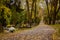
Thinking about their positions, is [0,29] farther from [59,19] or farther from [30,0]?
[59,19]

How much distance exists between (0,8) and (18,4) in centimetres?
1249

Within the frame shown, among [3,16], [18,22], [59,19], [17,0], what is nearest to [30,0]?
[17,0]

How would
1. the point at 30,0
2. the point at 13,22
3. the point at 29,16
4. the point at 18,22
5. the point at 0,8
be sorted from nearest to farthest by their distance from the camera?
the point at 0,8 < the point at 13,22 < the point at 18,22 < the point at 30,0 < the point at 29,16

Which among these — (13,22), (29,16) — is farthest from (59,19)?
(13,22)

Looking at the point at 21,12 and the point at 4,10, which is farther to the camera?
the point at 21,12

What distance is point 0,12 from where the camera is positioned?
1836 cm

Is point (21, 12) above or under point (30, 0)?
under

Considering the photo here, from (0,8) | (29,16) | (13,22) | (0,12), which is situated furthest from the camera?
(29,16)

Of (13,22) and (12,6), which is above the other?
(12,6)

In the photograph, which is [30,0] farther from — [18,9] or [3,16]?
[3,16]

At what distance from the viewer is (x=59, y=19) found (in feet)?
119

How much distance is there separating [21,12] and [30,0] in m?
3.81

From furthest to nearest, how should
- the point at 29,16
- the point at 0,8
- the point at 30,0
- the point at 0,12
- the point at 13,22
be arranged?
the point at 29,16, the point at 30,0, the point at 13,22, the point at 0,12, the point at 0,8

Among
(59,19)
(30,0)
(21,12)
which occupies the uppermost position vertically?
(30,0)
